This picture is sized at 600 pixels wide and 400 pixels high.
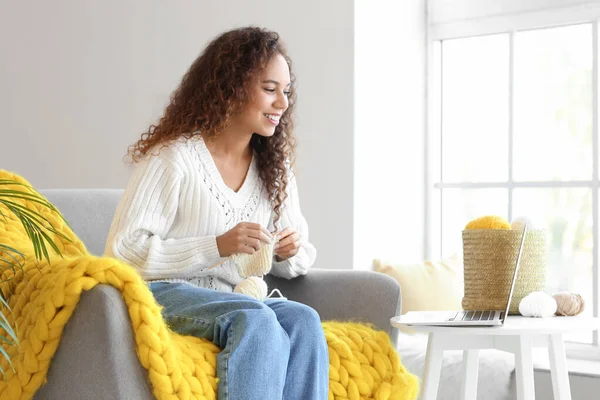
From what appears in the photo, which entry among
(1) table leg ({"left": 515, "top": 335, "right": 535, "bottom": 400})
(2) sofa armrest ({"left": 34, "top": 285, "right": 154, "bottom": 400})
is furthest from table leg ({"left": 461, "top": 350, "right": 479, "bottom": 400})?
(2) sofa armrest ({"left": 34, "top": 285, "right": 154, "bottom": 400})

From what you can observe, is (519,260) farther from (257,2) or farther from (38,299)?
(257,2)

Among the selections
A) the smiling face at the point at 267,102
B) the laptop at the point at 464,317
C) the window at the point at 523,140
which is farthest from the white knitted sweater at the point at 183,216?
the window at the point at 523,140

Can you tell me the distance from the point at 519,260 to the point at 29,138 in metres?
2.06

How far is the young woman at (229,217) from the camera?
4.85 feet

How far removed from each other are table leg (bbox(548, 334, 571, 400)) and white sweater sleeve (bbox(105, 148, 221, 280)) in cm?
70

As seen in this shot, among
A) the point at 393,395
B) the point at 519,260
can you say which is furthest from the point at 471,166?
the point at 393,395

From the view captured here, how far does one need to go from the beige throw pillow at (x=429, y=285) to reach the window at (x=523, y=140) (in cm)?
29

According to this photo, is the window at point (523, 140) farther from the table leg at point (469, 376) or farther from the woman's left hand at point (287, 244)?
the woman's left hand at point (287, 244)

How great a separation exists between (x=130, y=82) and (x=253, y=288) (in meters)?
1.52

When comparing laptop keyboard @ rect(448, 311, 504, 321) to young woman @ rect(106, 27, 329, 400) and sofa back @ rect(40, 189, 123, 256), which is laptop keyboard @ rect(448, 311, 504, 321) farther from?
sofa back @ rect(40, 189, 123, 256)

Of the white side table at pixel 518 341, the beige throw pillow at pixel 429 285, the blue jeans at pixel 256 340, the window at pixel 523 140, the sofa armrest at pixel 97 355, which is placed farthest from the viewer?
the window at pixel 523 140

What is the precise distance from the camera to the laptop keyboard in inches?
63.1

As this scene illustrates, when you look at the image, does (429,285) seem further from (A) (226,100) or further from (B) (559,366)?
(A) (226,100)

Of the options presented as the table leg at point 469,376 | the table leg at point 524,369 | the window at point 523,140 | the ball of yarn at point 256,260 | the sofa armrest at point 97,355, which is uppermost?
A: the window at point 523,140
